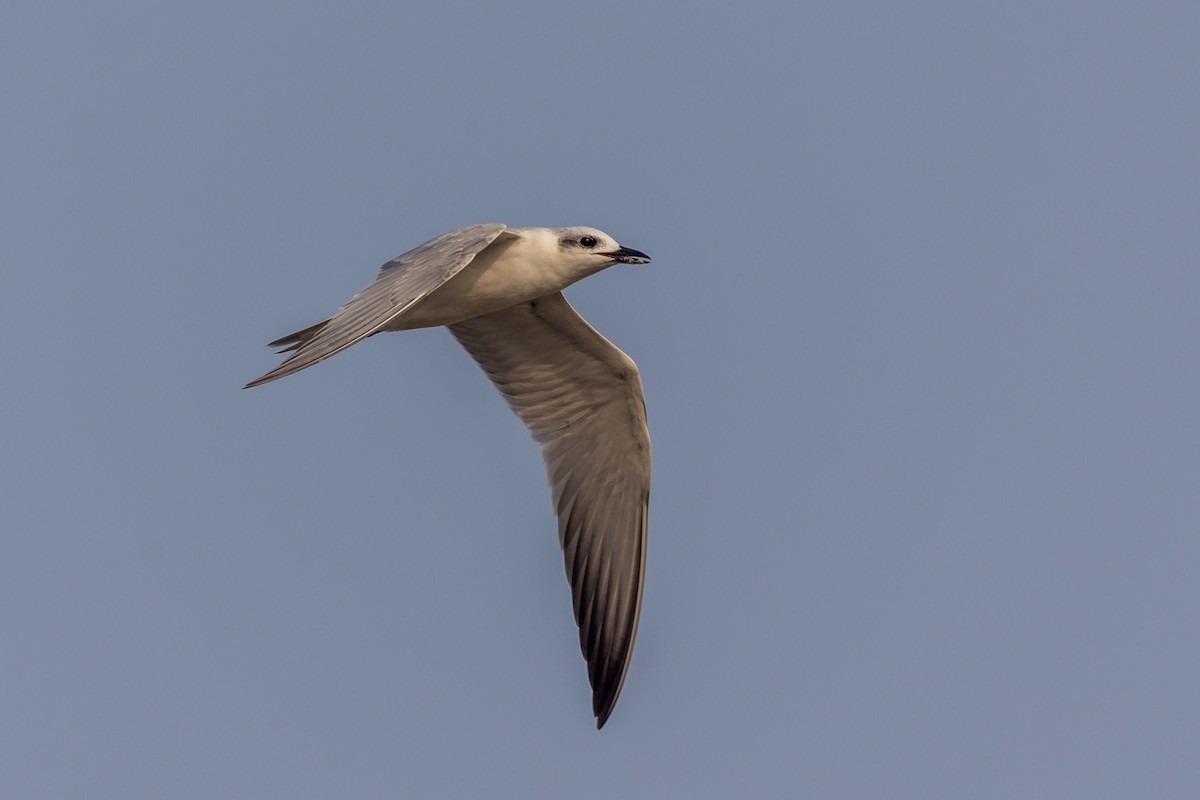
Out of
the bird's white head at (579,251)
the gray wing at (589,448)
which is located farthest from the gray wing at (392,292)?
the gray wing at (589,448)

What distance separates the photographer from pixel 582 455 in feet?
45.3

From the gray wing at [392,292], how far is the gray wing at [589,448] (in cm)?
163

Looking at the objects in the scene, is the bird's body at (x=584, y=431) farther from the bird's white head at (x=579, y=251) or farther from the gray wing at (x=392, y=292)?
the gray wing at (x=392, y=292)

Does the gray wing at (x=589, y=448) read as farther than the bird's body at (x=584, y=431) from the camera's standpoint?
Yes

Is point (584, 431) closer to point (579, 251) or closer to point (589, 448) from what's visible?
point (589, 448)

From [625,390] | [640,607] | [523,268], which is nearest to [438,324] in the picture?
[523,268]

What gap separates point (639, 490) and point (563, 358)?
1.32 m

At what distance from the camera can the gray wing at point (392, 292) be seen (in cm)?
1002

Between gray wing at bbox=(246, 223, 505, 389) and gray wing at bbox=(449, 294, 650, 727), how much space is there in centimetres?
163

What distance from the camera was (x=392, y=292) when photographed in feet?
35.7

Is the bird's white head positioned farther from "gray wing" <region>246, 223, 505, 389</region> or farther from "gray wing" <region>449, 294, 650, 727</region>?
"gray wing" <region>449, 294, 650, 727</region>

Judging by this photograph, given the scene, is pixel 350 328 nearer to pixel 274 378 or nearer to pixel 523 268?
pixel 274 378

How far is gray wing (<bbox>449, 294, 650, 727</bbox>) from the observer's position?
13367 mm

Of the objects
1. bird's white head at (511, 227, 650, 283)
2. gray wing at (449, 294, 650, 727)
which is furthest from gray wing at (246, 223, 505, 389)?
gray wing at (449, 294, 650, 727)
